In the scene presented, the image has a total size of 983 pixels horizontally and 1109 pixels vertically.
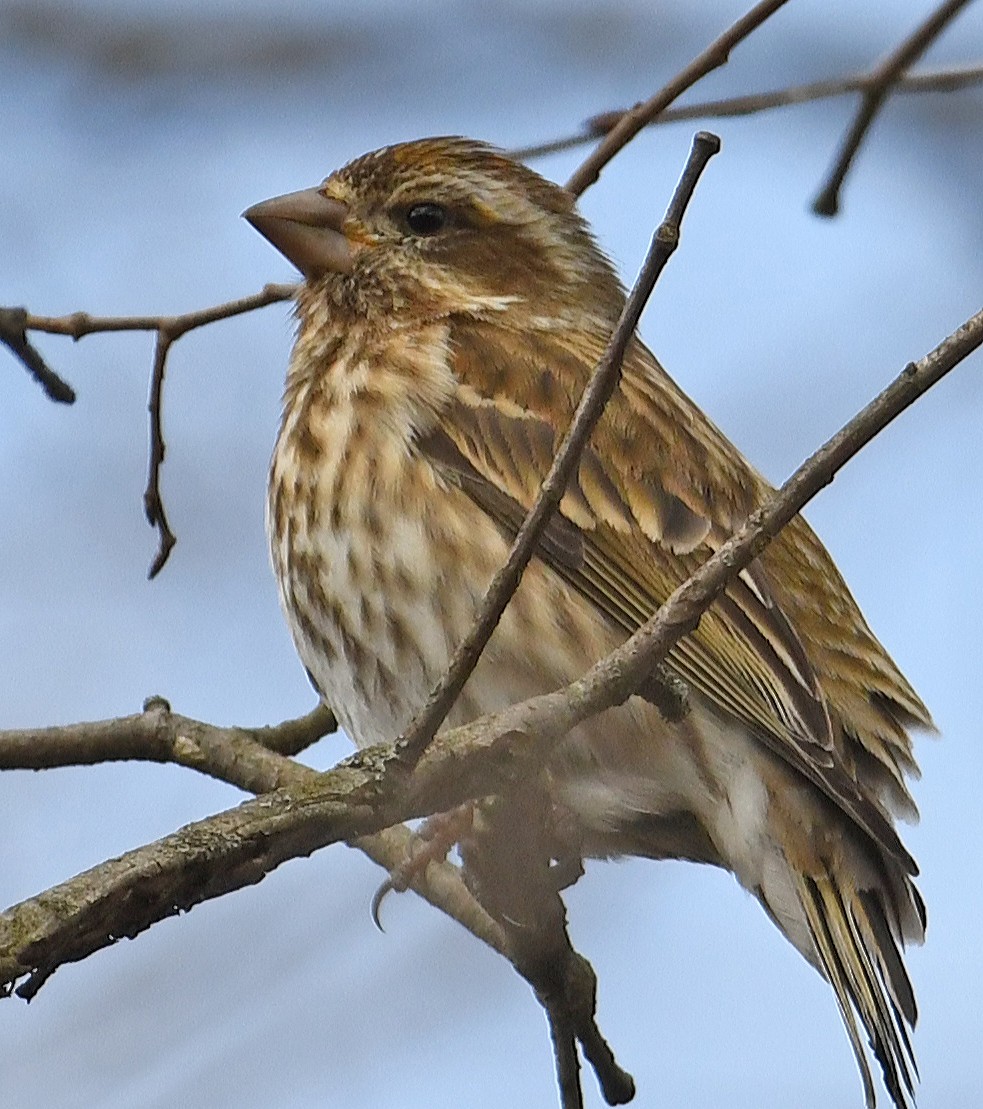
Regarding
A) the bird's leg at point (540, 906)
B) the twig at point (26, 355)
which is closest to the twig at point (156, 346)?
the twig at point (26, 355)

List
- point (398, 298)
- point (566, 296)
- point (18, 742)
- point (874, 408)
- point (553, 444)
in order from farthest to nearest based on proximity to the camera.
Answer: point (566, 296), point (398, 298), point (553, 444), point (18, 742), point (874, 408)

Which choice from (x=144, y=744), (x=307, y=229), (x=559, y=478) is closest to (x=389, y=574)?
(x=144, y=744)

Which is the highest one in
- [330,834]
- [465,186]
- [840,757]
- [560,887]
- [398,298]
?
[465,186]

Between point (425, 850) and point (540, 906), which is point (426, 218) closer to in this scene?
point (425, 850)

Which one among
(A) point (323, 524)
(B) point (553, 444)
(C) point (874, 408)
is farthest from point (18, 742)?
(C) point (874, 408)

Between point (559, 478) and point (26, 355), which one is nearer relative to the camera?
point (559, 478)

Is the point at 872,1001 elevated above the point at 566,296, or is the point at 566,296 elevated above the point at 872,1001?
the point at 566,296

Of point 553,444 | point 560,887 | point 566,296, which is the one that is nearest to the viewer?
point 560,887

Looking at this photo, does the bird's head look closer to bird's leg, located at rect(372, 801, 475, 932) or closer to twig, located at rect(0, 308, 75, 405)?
twig, located at rect(0, 308, 75, 405)

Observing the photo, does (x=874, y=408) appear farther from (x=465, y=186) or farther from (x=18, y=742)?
(x=465, y=186)
